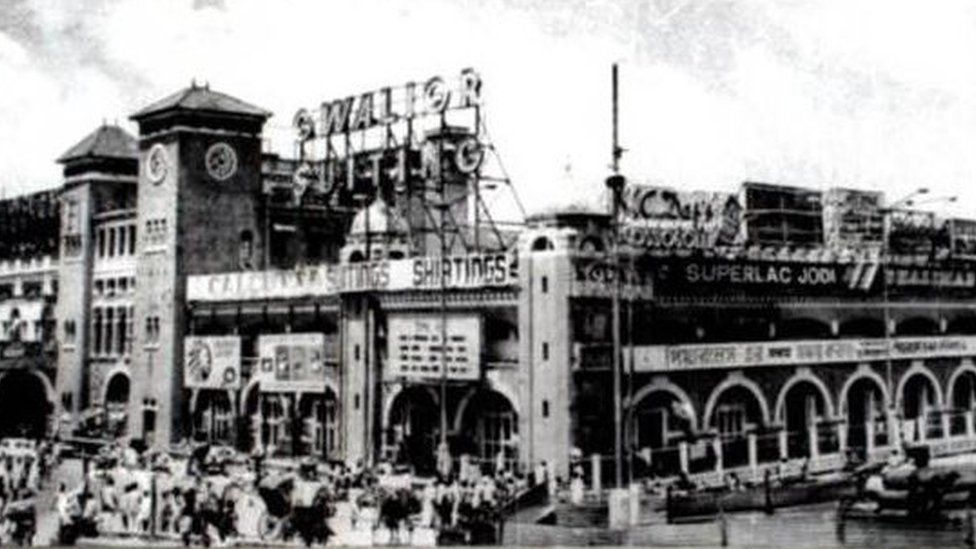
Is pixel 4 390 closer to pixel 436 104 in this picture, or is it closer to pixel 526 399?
pixel 436 104

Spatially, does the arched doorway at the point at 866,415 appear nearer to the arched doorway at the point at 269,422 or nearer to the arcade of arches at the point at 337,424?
the arcade of arches at the point at 337,424

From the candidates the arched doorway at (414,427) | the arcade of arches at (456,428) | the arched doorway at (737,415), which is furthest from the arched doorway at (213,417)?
the arched doorway at (737,415)

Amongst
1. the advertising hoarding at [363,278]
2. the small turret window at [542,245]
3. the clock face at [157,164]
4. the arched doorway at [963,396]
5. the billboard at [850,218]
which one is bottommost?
the arched doorway at [963,396]

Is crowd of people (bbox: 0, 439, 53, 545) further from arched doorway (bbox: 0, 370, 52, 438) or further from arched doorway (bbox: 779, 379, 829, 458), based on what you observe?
arched doorway (bbox: 779, 379, 829, 458)

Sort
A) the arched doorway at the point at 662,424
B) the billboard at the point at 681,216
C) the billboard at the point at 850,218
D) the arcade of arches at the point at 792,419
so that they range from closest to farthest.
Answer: the arched doorway at the point at 662,424
the arcade of arches at the point at 792,419
the billboard at the point at 681,216
the billboard at the point at 850,218

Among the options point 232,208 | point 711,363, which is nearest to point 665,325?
point 711,363

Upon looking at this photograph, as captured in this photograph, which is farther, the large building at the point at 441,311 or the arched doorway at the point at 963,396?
the arched doorway at the point at 963,396

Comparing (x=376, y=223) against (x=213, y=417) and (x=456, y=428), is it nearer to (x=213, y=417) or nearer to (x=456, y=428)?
(x=213, y=417)

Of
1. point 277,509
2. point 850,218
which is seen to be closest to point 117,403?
point 277,509
